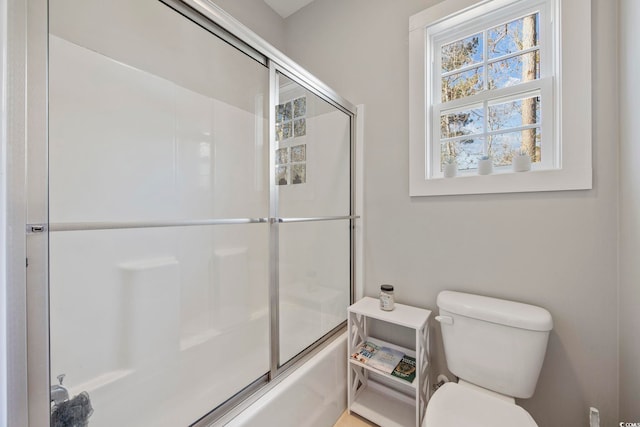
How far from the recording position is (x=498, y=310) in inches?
44.0

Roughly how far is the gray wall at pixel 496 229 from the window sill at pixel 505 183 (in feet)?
0.12

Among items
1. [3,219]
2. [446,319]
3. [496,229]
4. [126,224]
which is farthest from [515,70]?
[3,219]

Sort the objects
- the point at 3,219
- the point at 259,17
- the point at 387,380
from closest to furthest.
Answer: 1. the point at 3,219
2. the point at 387,380
3. the point at 259,17

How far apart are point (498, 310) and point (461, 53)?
1.40m

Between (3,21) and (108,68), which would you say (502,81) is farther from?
(108,68)

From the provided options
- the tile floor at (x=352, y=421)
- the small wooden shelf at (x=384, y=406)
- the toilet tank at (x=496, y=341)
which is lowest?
the tile floor at (x=352, y=421)

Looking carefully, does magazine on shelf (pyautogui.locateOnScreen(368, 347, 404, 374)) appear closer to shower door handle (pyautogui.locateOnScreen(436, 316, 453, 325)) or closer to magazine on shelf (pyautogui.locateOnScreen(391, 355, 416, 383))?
magazine on shelf (pyautogui.locateOnScreen(391, 355, 416, 383))

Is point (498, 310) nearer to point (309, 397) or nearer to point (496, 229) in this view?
point (496, 229)

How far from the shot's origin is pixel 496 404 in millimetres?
997

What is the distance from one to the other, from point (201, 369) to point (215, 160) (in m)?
1.22

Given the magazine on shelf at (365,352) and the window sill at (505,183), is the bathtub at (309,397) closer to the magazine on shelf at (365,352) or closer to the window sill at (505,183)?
the magazine on shelf at (365,352)

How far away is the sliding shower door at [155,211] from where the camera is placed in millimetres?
1132

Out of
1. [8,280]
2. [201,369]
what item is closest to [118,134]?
[8,280]

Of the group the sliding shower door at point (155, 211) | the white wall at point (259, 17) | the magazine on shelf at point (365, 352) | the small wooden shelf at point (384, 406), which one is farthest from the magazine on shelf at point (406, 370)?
the white wall at point (259, 17)
